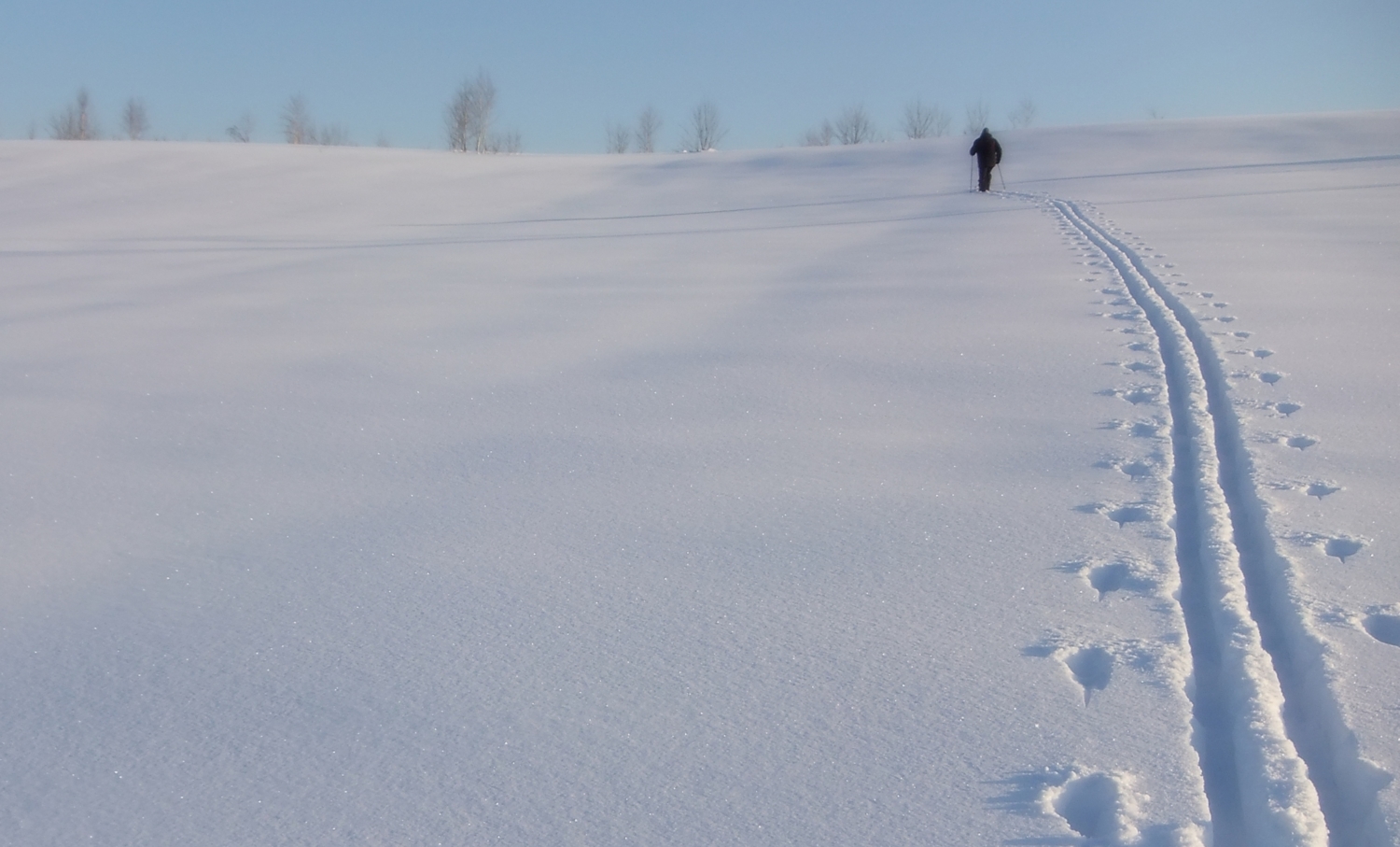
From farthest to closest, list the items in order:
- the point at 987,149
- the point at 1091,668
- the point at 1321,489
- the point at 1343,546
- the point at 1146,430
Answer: the point at 987,149
the point at 1146,430
the point at 1321,489
the point at 1343,546
the point at 1091,668

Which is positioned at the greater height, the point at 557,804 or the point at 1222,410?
the point at 1222,410

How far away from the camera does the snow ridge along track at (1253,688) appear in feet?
6.10

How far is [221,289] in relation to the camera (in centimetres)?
816

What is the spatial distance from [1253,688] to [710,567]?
1.36 metres

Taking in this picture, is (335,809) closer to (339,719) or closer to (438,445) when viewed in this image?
(339,719)

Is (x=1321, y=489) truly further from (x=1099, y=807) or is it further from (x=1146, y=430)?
(x=1099, y=807)

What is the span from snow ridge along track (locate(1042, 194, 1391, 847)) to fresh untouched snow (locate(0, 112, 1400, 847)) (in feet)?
0.03

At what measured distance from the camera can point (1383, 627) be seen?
2.49 meters

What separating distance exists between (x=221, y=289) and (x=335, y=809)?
23.2ft

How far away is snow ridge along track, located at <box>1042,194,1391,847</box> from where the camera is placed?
1.86 m

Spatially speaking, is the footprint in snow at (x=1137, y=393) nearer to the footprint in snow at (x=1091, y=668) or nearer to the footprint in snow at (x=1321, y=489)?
the footprint in snow at (x=1321, y=489)

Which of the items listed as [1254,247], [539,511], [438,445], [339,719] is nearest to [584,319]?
[438,445]

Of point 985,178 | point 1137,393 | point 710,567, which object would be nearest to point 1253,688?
point 710,567

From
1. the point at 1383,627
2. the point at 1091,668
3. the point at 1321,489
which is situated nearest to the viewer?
the point at 1091,668
